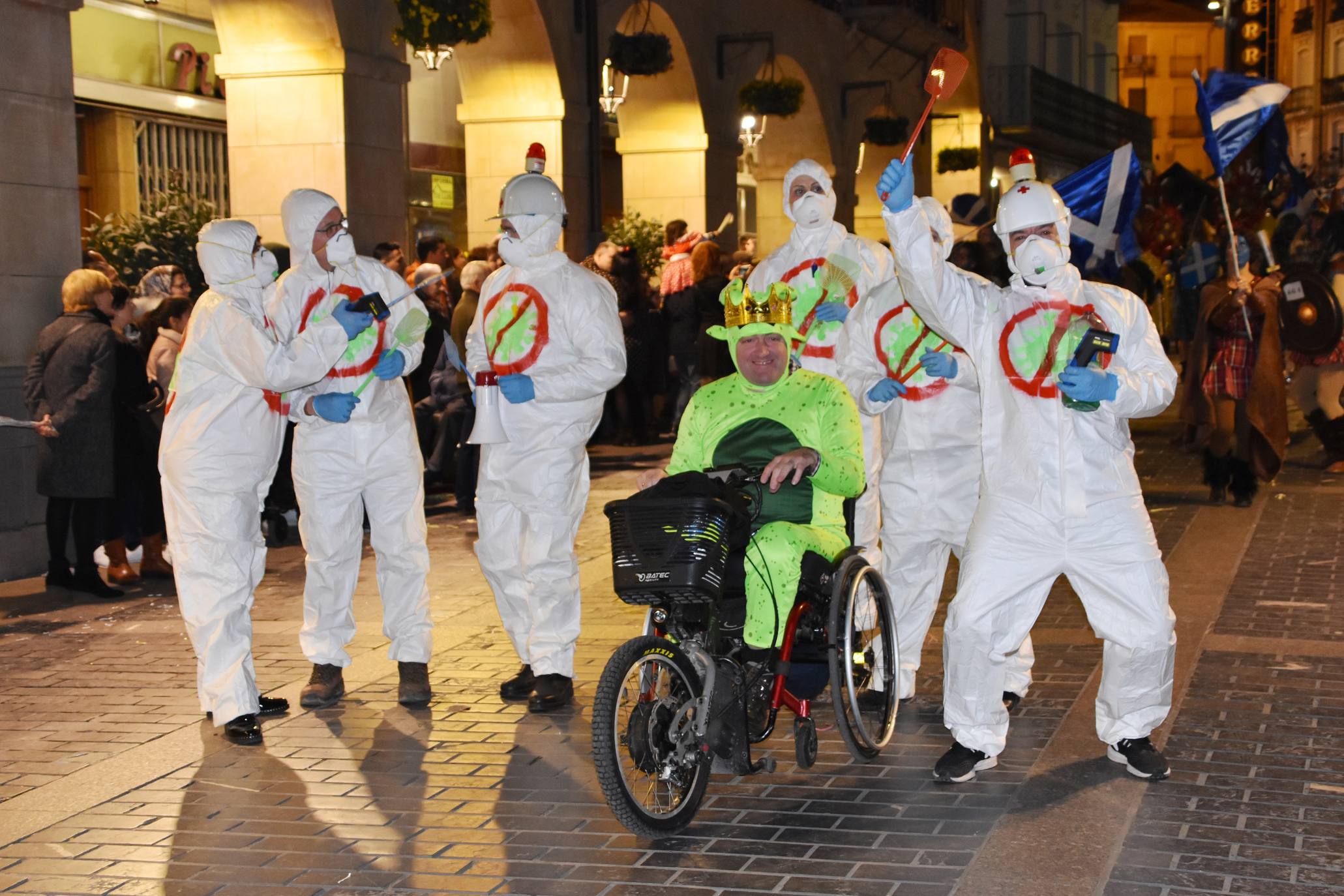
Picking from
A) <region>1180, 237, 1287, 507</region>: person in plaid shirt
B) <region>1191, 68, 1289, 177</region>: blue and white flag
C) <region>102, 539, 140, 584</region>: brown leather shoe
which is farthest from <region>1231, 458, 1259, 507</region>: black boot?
<region>102, 539, 140, 584</region>: brown leather shoe

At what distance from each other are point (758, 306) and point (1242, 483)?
7.67m

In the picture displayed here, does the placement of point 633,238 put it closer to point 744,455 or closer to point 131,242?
point 131,242

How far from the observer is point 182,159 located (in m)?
16.9

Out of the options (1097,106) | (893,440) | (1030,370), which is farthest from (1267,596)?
(1097,106)

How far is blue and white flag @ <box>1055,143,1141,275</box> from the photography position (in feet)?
27.1

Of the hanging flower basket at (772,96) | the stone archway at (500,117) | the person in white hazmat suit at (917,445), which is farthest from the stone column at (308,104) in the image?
the person in white hazmat suit at (917,445)

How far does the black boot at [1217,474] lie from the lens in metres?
12.6

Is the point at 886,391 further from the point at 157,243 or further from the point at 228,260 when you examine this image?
the point at 157,243

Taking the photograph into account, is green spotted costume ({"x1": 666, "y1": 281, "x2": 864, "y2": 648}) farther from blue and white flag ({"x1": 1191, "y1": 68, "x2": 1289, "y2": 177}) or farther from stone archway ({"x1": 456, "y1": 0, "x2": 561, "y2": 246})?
stone archway ({"x1": 456, "y1": 0, "x2": 561, "y2": 246})

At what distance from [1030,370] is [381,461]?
2.81 m

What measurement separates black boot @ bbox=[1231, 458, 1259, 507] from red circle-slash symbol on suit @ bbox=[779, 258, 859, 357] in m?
6.03

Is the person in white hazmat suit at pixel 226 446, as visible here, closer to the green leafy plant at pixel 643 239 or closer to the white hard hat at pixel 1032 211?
the white hard hat at pixel 1032 211

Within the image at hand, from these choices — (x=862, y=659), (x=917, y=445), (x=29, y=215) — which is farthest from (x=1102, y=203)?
(x=29, y=215)

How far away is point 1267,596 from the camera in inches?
356
